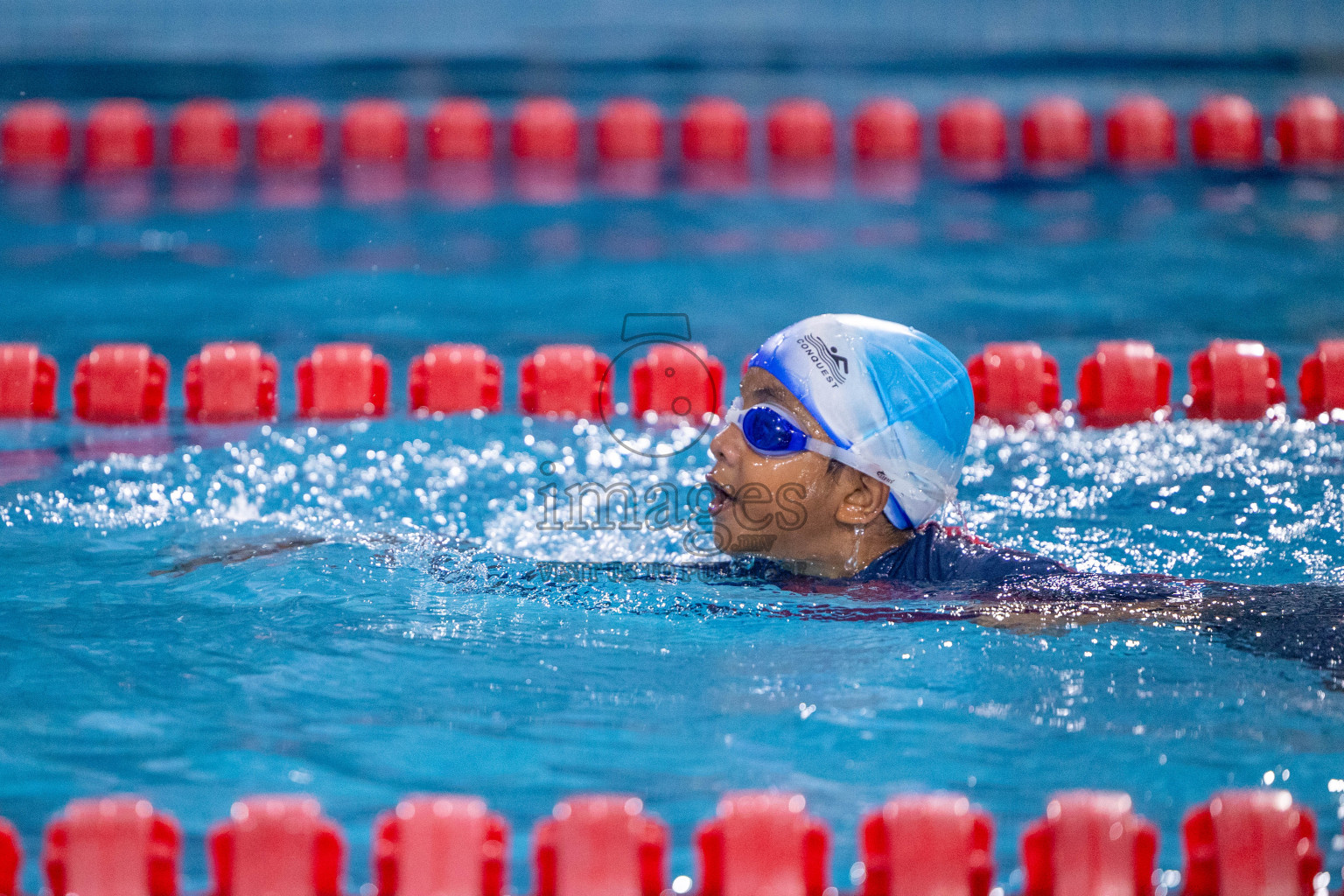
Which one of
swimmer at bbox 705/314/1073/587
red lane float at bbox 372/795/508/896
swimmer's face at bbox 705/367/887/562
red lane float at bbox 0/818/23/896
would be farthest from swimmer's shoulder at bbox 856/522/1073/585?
red lane float at bbox 0/818/23/896

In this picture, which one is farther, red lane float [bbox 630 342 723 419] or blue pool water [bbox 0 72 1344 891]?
red lane float [bbox 630 342 723 419]

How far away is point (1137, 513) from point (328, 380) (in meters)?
2.92

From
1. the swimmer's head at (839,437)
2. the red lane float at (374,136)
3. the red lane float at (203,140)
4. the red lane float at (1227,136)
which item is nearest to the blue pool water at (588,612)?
the swimmer's head at (839,437)

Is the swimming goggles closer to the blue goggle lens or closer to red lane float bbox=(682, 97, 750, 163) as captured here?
the blue goggle lens

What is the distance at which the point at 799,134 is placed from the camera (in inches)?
352

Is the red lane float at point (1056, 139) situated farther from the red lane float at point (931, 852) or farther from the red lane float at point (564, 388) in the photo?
the red lane float at point (931, 852)

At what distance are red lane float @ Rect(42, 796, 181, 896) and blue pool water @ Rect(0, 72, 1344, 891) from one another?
123mm

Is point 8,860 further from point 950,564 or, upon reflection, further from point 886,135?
point 886,135

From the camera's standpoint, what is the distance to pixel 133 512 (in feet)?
14.1

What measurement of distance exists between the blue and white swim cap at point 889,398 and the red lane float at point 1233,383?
2.34 meters

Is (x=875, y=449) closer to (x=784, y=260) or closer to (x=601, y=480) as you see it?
(x=601, y=480)

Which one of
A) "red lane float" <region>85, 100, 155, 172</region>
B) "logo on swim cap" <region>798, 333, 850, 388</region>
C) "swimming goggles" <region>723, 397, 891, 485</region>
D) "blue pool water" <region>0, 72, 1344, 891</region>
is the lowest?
"blue pool water" <region>0, 72, 1344, 891</region>

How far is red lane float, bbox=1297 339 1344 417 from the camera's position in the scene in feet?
17.7

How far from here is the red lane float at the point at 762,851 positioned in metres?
2.50
